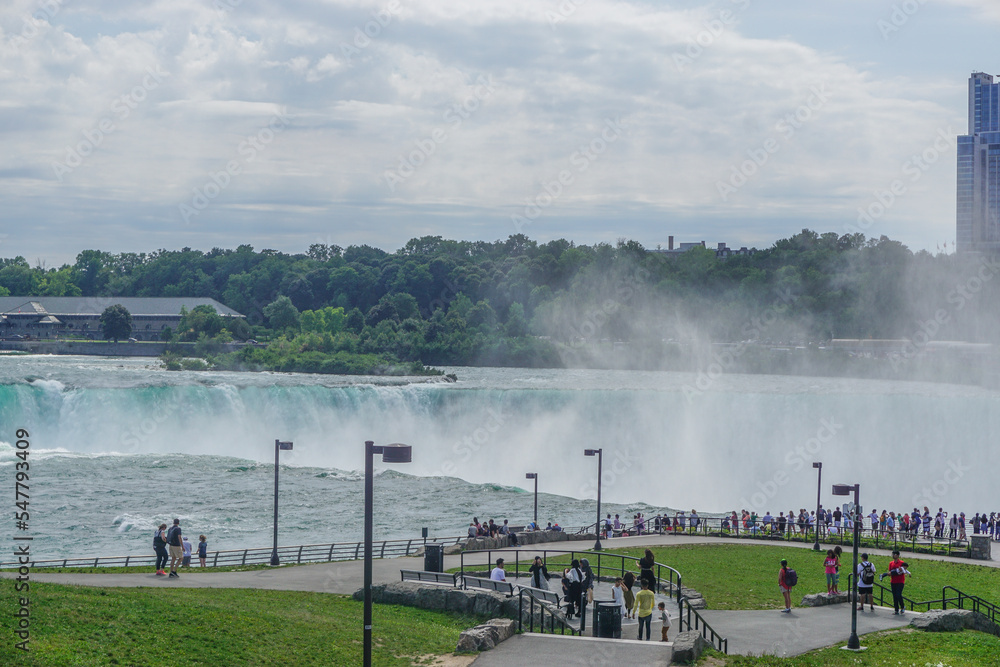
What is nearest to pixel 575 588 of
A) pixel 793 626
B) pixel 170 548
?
pixel 793 626

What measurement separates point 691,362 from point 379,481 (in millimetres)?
53831

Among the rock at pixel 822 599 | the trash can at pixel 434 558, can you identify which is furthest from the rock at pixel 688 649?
the trash can at pixel 434 558

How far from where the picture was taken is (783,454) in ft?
160

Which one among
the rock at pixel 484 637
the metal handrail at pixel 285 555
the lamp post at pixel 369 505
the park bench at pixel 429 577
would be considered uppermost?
the lamp post at pixel 369 505

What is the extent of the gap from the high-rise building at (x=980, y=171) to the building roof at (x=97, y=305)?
118 meters

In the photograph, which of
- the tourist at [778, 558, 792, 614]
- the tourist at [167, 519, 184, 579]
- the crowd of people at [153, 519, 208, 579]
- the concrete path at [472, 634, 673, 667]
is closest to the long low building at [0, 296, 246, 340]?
the crowd of people at [153, 519, 208, 579]

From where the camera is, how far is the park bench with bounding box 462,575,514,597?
55.2 feet

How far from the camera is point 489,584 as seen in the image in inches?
679

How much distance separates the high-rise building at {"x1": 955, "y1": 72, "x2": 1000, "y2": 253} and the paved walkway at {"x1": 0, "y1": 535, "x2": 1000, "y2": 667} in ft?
511

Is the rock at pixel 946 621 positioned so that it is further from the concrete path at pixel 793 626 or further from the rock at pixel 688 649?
the rock at pixel 688 649

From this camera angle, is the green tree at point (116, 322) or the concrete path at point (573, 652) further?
the green tree at point (116, 322)

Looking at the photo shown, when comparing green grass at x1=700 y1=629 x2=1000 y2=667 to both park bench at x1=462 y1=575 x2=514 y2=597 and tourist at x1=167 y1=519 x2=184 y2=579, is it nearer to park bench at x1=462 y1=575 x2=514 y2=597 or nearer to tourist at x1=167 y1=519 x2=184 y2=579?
park bench at x1=462 y1=575 x2=514 y2=597

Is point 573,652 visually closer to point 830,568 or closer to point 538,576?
point 538,576

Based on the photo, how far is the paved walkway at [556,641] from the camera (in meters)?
13.1
